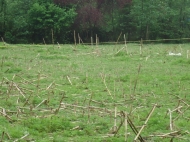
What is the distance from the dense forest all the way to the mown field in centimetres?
1888

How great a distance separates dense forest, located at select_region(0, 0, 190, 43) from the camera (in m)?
37.2

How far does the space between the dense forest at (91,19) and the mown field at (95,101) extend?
1888 centimetres

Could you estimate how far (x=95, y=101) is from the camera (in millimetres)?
9164

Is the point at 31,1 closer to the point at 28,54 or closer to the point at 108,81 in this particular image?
the point at 28,54

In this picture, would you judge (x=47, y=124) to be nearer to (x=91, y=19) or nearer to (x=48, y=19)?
(x=48, y=19)

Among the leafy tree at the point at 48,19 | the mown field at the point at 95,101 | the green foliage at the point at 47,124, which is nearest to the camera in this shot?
the mown field at the point at 95,101

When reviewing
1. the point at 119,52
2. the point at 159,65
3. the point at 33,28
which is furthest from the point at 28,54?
the point at 33,28

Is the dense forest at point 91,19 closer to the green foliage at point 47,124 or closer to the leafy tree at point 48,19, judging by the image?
the leafy tree at point 48,19

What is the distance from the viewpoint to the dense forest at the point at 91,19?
37.2m

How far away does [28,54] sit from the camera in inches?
802

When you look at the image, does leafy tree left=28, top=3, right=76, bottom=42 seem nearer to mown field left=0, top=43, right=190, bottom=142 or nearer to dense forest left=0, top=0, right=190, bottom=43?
dense forest left=0, top=0, right=190, bottom=43

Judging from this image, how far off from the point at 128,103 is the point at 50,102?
1.68 metres

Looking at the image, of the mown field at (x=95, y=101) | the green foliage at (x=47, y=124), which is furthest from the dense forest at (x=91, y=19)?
the green foliage at (x=47, y=124)

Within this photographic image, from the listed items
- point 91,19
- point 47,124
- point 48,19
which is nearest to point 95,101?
point 47,124
